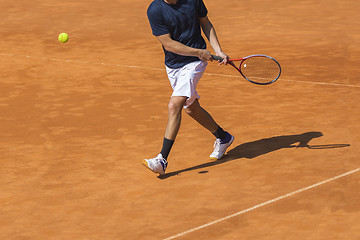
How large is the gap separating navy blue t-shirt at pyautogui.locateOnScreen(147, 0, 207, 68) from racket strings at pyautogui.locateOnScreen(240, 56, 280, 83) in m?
0.93

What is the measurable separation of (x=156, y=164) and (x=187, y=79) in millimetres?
923

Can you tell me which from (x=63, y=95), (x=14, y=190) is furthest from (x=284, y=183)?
(x=63, y=95)

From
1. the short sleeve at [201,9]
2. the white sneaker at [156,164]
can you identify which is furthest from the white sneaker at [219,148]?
the short sleeve at [201,9]

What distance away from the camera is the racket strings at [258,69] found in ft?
26.2

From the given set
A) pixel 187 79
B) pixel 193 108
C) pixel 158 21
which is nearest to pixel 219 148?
pixel 193 108

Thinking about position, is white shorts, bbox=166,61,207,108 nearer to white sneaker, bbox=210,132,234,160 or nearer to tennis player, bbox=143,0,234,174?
tennis player, bbox=143,0,234,174

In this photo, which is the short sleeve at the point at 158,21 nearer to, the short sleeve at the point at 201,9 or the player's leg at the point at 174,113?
the short sleeve at the point at 201,9

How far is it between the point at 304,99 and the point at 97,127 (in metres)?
2.98

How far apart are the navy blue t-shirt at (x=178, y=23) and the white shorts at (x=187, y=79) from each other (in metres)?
0.05

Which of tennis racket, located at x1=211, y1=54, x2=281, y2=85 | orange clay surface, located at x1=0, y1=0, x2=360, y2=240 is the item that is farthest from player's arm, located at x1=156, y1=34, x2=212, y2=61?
orange clay surface, located at x1=0, y1=0, x2=360, y2=240

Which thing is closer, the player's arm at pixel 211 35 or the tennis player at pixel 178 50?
the tennis player at pixel 178 50

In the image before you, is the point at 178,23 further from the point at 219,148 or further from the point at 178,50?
the point at 219,148

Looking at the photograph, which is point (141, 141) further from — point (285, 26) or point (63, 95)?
point (285, 26)

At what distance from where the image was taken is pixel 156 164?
707 centimetres
